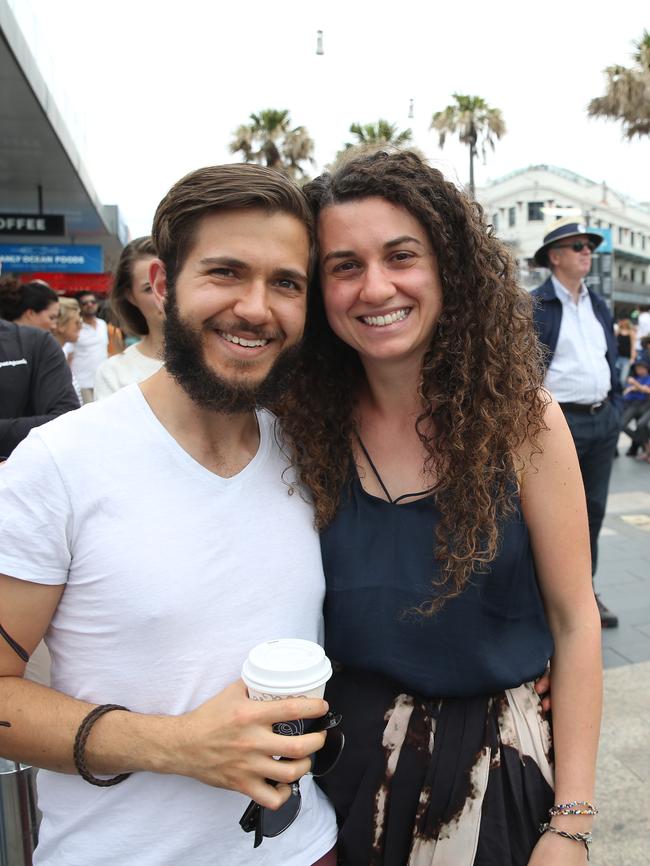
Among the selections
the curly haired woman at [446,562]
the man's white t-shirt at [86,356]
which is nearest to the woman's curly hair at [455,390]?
the curly haired woman at [446,562]

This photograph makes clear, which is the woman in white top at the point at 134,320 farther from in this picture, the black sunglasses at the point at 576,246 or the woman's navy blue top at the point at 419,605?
A: the black sunglasses at the point at 576,246

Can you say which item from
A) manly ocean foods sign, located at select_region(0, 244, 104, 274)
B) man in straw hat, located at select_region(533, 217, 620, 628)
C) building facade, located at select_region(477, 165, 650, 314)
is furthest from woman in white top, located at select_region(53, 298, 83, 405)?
building facade, located at select_region(477, 165, 650, 314)

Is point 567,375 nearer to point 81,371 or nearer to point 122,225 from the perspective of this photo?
point 81,371

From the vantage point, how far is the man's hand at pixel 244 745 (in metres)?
1.05

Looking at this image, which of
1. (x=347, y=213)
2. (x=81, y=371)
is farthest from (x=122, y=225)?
(x=347, y=213)

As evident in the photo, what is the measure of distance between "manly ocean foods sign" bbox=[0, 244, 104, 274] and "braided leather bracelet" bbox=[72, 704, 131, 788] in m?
16.2

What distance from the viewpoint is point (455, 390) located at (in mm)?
1689

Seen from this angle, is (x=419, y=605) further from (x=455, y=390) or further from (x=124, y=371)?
(x=124, y=371)

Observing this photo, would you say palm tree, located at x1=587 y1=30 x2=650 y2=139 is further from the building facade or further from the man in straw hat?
the building facade

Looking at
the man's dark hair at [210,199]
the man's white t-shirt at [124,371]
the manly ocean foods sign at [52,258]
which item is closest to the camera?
the man's dark hair at [210,199]

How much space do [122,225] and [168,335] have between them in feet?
60.4

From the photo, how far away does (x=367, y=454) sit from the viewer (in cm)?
170

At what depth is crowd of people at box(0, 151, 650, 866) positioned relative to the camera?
1193mm

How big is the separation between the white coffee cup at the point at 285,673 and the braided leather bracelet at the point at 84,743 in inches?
10.8
